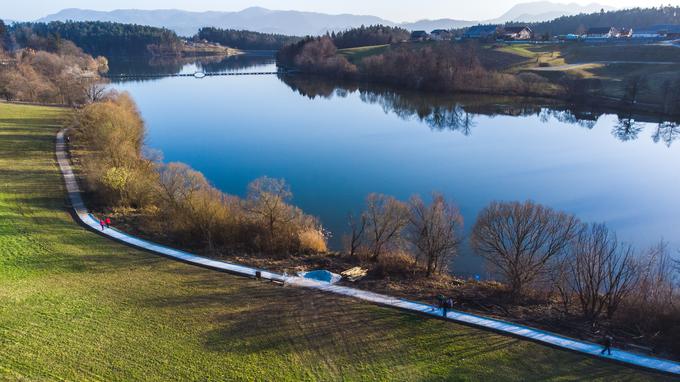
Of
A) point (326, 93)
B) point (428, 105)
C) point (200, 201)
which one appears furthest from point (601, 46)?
point (200, 201)

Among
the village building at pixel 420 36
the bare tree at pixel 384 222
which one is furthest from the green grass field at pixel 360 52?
the bare tree at pixel 384 222

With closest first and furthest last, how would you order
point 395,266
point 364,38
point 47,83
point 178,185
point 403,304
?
point 403,304 → point 395,266 → point 178,185 → point 47,83 → point 364,38

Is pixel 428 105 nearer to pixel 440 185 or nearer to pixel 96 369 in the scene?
pixel 440 185

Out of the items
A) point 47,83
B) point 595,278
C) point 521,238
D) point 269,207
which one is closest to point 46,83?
point 47,83

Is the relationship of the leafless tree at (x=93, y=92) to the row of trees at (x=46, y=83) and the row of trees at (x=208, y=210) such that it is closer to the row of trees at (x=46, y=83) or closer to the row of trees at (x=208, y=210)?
the row of trees at (x=46, y=83)

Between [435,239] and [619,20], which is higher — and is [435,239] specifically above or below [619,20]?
below

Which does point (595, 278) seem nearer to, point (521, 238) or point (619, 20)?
point (521, 238)
